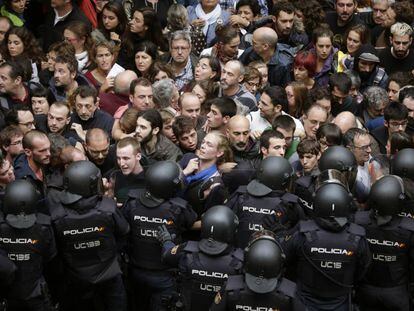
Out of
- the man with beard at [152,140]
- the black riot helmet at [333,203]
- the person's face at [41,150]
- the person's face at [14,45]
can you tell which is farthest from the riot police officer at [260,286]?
the person's face at [14,45]

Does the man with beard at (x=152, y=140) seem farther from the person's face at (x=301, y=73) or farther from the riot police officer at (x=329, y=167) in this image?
the person's face at (x=301, y=73)

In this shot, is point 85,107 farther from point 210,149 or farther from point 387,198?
point 387,198

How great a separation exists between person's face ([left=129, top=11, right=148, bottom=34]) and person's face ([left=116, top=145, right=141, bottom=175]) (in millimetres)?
3725

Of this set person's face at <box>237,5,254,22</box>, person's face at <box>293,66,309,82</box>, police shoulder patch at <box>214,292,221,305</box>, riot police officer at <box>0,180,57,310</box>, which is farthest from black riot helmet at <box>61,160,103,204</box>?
person's face at <box>237,5,254,22</box>

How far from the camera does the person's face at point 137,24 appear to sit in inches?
476

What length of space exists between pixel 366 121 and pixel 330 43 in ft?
4.43

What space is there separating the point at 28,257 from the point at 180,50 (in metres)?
4.33

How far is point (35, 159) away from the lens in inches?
354

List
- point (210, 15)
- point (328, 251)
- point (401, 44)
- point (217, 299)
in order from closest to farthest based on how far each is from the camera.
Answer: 1. point (217, 299)
2. point (328, 251)
3. point (401, 44)
4. point (210, 15)

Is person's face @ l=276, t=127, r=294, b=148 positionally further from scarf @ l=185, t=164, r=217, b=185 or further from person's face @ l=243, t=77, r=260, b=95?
person's face @ l=243, t=77, r=260, b=95

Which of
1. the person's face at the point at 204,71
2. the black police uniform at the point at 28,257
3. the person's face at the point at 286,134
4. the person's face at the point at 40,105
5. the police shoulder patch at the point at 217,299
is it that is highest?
the person's face at the point at 204,71

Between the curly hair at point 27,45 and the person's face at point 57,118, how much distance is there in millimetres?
1991

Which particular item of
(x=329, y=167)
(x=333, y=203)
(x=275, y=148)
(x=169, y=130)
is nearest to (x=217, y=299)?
(x=333, y=203)

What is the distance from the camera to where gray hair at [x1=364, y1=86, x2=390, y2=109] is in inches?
427
